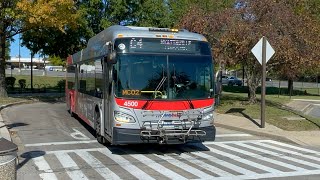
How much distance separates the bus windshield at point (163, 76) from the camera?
32.8ft

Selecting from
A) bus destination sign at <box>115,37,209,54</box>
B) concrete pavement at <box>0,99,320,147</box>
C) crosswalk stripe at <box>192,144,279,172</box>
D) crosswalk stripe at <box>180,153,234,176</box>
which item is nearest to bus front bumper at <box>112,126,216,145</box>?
crosswalk stripe at <box>180,153,234,176</box>

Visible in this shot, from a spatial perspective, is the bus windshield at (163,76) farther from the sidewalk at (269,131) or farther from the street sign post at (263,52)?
the street sign post at (263,52)

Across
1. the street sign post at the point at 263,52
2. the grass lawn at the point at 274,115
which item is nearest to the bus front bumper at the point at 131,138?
the street sign post at the point at 263,52

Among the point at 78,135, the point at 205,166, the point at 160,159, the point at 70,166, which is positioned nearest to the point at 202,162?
the point at 205,166

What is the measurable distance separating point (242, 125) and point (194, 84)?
6282 mm

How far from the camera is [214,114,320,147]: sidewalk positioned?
13344 mm

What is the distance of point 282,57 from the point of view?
2055cm

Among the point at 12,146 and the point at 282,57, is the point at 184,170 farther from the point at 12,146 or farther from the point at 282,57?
the point at 282,57

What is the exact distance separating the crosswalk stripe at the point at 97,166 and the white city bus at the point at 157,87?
602mm

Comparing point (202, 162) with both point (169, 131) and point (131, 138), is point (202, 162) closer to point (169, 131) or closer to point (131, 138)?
→ point (169, 131)

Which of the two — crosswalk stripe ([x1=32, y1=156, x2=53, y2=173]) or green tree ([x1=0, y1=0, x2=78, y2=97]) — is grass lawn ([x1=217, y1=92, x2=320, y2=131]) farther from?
green tree ([x1=0, y1=0, x2=78, y2=97])

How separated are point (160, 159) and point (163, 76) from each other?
1871mm

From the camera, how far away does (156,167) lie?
9227mm

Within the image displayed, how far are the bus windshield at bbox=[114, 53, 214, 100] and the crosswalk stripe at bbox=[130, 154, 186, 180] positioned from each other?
4.53ft
